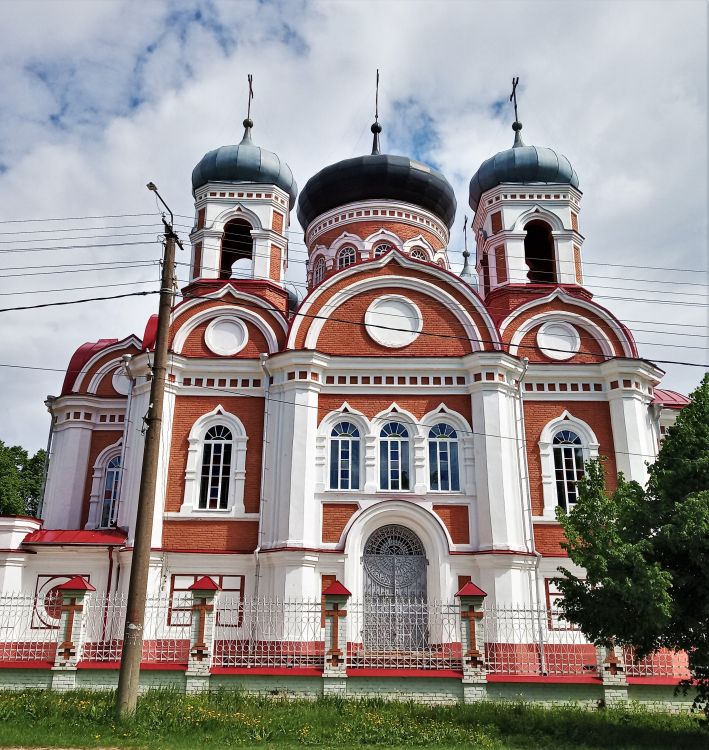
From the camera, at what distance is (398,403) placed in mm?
16094

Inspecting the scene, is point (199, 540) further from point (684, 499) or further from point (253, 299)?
point (684, 499)

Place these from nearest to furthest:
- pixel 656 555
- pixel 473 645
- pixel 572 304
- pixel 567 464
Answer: pixel 656 555 → pixel 473 645 → pixel 567 464 → pixel 572 304

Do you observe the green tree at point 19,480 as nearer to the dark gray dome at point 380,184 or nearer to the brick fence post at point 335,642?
the dark gray dome at point 380,184

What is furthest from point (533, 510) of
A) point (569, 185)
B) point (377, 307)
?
point (569, 185)

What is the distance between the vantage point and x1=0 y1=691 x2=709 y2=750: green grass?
861 centimetres

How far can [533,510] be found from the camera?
15.7 meters

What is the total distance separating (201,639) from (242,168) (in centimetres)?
1278

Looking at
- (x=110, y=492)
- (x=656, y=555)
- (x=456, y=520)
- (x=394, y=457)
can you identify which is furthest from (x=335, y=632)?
(x=110, y=492)

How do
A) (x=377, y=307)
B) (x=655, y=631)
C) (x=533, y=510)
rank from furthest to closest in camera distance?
1. (x=377, y=307)
2. (x=533, y=510)
3. (x=655, y=631)

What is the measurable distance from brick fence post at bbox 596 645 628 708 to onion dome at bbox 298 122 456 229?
14301mm

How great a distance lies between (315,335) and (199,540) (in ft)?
16.8

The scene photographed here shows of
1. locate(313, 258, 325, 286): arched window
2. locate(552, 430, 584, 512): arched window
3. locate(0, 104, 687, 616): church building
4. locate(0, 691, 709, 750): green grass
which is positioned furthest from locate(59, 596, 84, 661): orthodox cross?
locate(313, 258, 325, 286): arched window

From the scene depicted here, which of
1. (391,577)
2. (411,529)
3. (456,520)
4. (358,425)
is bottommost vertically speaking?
(391,577)

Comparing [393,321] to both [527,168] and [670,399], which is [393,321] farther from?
[670,399]
